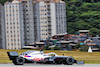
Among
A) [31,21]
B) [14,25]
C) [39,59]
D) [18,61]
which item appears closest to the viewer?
[18,61]

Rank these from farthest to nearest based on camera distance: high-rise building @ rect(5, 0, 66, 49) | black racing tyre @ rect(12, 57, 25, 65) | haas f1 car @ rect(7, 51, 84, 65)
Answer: high-rise building @ rect(5, 0, 66, 49) < haas f1 car @ rect(7, 51, 84, 65) < black racing tyre @ rect(12, 57, 25, 65)

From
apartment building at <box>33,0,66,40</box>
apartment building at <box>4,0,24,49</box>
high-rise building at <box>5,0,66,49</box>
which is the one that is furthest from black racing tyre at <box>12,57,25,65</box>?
apartment building at <box>33,0,66,40</box>

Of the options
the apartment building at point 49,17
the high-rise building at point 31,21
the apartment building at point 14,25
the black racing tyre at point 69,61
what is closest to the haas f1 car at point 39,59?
the black racing tyre at point 69,61

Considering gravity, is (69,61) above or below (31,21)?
below

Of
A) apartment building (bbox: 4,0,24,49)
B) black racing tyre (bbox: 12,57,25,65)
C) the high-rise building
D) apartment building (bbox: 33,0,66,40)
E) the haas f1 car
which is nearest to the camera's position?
black racing tyre (bbox: 12,57,25,65)

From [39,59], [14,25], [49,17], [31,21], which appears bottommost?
[14,25]

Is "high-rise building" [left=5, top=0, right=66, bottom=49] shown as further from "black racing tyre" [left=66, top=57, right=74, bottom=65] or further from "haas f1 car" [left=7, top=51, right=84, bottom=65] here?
Result: "black racing tyre" [left=66, top=57, right=74, bottom=65]

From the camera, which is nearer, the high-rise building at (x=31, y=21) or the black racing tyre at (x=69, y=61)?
the black racing tyre at (x=69, y=61)

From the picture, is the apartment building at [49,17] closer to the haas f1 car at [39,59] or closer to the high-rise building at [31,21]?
the high-rise building at [31,21]

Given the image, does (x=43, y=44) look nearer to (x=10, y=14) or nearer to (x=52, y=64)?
(x=10, y=14)

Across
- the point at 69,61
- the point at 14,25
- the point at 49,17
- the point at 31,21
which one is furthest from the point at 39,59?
the point at 49,17

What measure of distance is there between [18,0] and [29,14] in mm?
5085

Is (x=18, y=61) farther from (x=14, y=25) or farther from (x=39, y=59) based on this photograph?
(x=14, y=25)

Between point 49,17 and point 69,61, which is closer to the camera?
point 69,61
